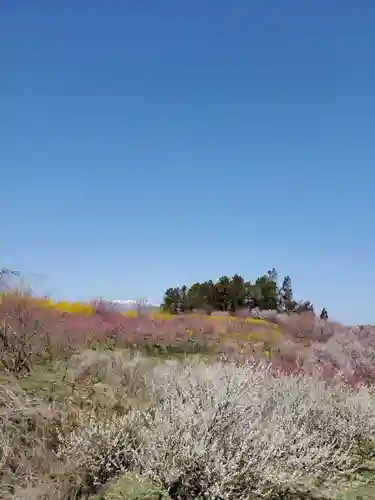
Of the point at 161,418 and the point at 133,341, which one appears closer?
the point at 161,418

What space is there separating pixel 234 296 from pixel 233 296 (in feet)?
0.21

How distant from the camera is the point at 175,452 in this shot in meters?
6.29

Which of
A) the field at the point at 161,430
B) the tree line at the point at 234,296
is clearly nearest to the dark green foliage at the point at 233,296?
the tree line at the point at 234,296

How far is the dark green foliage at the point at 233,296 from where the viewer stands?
1414 inches

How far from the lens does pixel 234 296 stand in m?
36.6

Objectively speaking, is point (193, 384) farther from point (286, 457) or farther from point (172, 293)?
point (172, 293)

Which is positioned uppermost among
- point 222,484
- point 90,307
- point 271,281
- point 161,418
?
point 271,281

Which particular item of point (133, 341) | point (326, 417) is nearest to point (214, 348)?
point (133, 341)

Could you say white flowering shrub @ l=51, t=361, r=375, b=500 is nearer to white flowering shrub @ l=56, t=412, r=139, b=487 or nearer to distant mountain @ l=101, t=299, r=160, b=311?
white flowering shrub @ l=56, t=412, r=139, b=487

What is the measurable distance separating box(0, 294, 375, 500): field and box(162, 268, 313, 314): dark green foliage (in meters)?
23.4

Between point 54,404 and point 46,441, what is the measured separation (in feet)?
2.14

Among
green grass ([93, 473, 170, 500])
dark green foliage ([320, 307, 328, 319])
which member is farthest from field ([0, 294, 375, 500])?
dark green foliage ([320, 307, 328, 319])

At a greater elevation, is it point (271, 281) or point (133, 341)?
point (271, 281)

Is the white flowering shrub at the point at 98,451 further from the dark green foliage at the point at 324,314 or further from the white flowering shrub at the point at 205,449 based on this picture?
the dark green foliage at the point at 324,314
